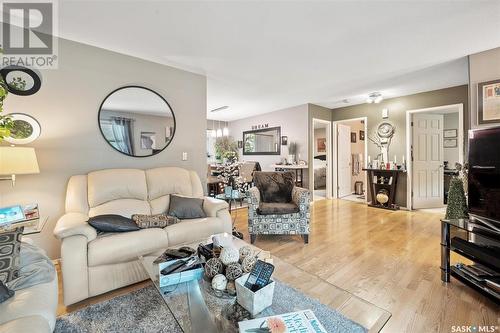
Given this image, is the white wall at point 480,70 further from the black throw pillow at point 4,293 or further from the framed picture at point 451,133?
the black throw pillow at point 4,293

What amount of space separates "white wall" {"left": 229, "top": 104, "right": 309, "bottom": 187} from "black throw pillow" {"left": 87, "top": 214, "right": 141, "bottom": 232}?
425 cm

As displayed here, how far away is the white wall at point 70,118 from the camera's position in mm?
2244

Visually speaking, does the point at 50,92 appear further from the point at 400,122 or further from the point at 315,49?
the point at 400,122

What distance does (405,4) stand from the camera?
1869mm

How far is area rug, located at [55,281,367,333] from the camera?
110 centimetres

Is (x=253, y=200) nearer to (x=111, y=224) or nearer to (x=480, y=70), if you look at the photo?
(x=111, y=224)

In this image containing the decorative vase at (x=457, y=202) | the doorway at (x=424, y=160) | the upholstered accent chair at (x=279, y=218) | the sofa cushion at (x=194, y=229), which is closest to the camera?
the sofa cushion at (x=194, y=229)

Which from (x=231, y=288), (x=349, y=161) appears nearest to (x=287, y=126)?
(x=349, y=161)

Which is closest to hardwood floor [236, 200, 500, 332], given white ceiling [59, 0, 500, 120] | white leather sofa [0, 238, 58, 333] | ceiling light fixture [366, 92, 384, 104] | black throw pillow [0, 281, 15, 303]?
white leather sofa [0, 238, 58, 333]

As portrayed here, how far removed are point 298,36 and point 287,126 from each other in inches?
140

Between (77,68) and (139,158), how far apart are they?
1.17 metres

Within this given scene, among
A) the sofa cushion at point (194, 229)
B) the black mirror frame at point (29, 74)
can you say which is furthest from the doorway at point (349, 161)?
the black mirror frame at point (29, 74)

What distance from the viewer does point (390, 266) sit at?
7.50ft

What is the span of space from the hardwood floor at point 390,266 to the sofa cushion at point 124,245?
33cm
